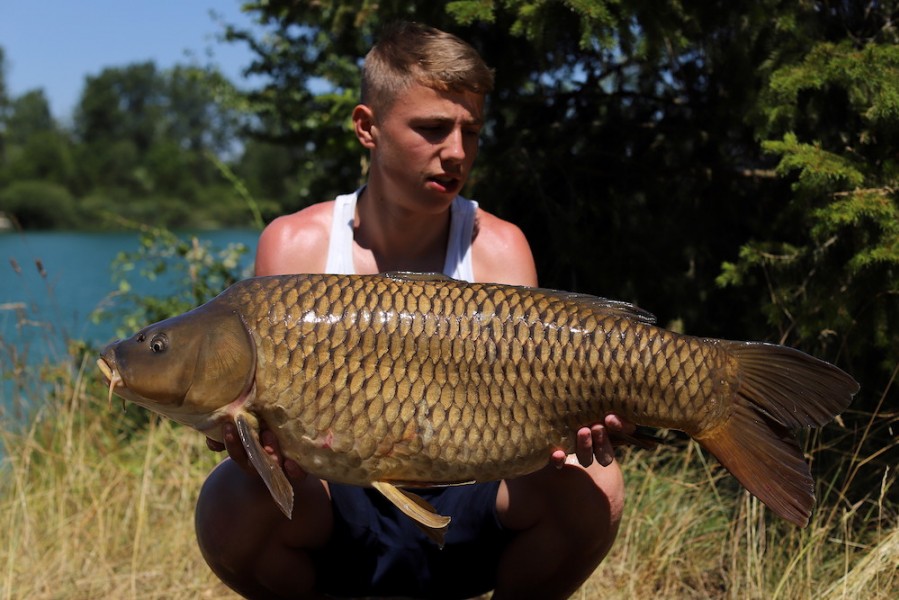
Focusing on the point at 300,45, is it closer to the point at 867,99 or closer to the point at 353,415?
the point at 867,99

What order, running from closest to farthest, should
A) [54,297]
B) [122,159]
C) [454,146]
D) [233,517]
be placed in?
[233,517], [454,146], [54,297], [122,159]

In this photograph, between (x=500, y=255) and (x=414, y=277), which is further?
(x=500, y=255)

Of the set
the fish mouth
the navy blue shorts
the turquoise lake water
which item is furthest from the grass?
the fish mouth

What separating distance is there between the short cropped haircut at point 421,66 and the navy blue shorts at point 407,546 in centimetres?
78

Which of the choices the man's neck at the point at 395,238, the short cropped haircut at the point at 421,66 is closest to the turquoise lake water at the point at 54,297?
the man's neck at the point at 395,238

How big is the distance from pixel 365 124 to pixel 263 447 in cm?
82

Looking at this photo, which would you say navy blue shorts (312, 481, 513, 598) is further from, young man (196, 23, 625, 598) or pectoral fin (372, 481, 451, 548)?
pectoral fin (372, 481, 451, 548)

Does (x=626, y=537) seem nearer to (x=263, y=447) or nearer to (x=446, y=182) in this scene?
(x=446, y=182)

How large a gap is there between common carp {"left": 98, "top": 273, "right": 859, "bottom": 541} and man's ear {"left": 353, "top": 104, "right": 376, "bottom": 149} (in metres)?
0.60

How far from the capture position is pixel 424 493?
1983 mm

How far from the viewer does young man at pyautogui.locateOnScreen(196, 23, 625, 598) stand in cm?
187

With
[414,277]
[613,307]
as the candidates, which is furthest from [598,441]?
[414,277]

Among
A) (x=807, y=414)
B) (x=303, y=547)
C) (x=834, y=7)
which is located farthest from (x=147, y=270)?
(x=807, y=414)

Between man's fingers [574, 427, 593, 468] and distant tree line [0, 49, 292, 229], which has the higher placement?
man's fingers [574, 427, 593, 468]
